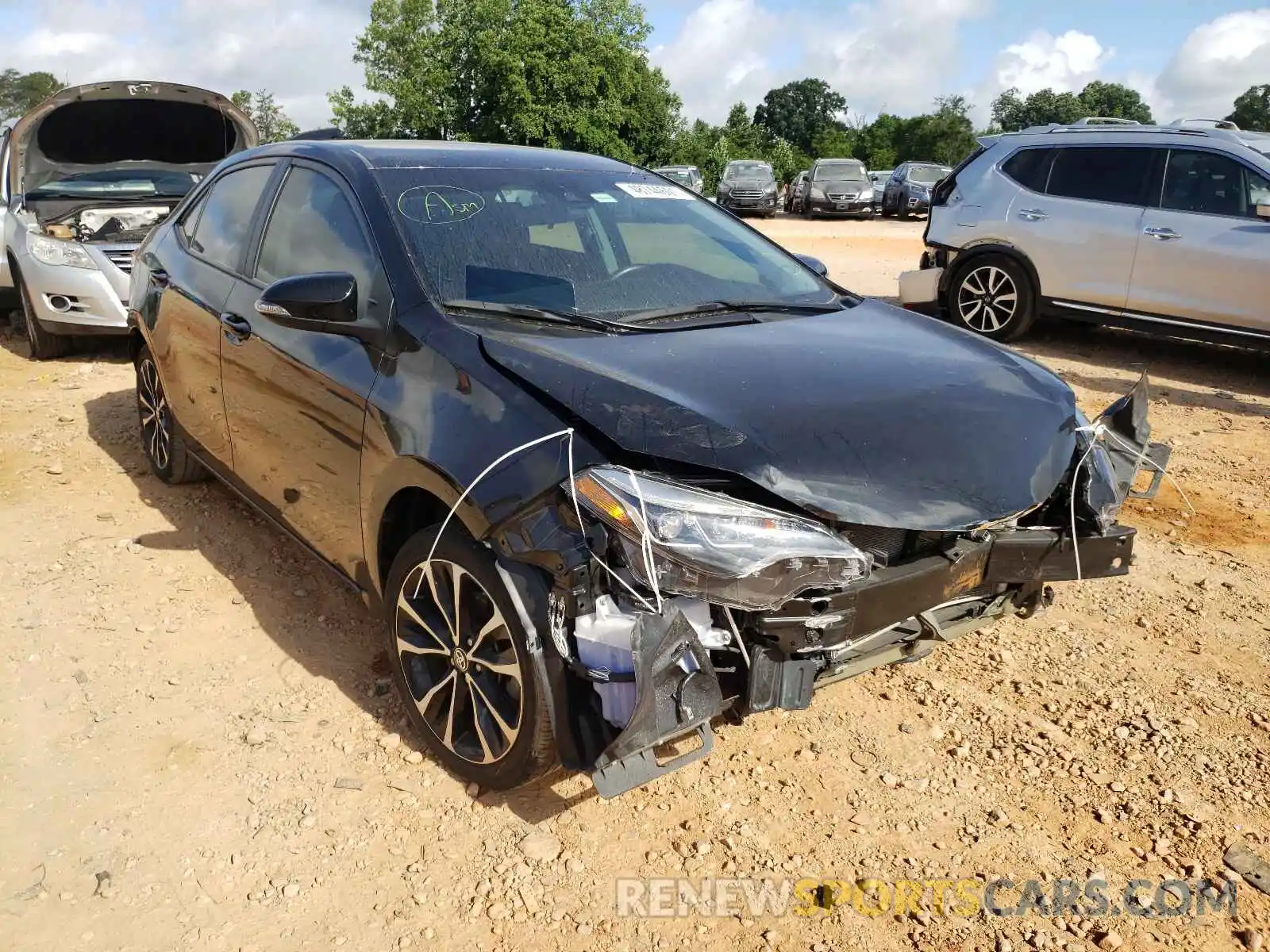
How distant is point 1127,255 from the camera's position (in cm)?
810

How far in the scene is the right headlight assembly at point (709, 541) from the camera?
7.40ft

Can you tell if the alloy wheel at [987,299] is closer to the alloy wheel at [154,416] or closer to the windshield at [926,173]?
the alloy wheel at [154,416]

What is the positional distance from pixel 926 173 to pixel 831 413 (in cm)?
2714

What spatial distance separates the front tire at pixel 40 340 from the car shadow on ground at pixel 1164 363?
7875mm

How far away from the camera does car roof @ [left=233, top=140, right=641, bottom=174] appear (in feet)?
11.5

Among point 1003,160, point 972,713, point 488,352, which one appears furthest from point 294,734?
point 1003,160

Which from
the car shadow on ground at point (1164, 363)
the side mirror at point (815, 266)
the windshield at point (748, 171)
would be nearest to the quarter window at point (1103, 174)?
the car shadow on ground at point (1164, 363)

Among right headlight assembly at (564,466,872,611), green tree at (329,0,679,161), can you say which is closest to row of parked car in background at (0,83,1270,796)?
right headlight assembly at (564,466,872,611)

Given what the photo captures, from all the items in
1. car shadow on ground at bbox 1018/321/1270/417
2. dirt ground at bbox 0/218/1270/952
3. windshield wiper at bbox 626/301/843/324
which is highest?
windshield wiper at bbox 626/301/843/324

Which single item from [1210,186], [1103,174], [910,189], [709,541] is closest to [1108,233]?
[1103,174]

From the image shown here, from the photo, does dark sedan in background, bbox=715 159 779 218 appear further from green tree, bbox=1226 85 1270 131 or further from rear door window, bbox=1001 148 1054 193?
green tree, bbox=1226 85 1270 131

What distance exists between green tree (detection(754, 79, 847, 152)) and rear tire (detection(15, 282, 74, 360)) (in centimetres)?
9940

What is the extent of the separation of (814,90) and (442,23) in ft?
212

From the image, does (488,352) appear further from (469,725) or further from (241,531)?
(241,531)
